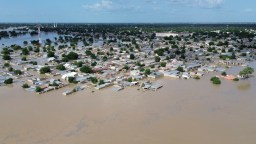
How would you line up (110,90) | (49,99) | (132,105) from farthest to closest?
(110,90), (49,99), (132,105)

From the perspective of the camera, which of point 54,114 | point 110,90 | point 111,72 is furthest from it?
point 111,72

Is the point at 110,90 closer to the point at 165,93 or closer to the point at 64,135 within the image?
the point at 165,93

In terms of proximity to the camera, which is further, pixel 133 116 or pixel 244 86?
pixel 244 86

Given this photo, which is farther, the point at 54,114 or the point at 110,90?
the point at 110,90

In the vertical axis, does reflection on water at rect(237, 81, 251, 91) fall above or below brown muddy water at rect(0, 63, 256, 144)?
above

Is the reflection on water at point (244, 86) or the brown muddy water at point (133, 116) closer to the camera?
the brown muddy water at point (133, 116)

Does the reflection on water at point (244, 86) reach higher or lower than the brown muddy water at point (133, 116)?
higher

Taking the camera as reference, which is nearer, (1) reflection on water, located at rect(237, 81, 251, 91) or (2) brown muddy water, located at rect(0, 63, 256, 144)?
(2) brown muddy water, located at rect(0, 63, 256, 144)

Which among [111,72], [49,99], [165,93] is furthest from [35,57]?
[165,93]
